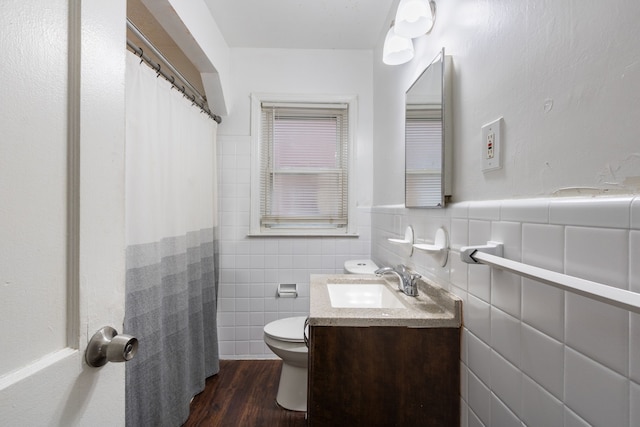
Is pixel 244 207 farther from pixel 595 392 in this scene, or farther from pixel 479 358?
pixel 595 392

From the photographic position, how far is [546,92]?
61 cm

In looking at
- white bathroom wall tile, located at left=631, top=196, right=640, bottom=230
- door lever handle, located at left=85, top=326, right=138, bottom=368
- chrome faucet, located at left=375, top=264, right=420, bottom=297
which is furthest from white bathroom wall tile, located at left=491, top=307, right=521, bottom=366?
door lever handle, located at left=85, top=326, right=138, bottom=368

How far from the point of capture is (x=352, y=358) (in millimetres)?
938

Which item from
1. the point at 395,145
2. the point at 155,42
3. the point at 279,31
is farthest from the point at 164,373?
the point at 279,31

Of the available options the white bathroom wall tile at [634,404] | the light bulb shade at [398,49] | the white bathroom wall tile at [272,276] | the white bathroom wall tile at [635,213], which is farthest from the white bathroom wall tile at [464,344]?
the white bathroom wall tile at [272,276]

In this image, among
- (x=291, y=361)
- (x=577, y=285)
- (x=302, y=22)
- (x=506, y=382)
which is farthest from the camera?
(x=302, y=22)

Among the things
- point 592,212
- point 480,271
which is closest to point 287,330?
point 480,271

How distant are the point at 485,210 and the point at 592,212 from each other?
31 centimetres

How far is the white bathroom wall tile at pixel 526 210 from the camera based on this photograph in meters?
0.60

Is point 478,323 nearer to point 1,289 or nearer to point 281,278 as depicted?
point 1,289

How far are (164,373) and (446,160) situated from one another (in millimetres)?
1549

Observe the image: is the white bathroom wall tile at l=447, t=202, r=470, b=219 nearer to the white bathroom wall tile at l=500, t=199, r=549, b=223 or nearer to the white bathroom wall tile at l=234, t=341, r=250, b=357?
the white bathroom wall tile at l=500, t=199, r=549, b=223

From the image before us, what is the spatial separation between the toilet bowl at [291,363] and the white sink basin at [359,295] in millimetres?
411

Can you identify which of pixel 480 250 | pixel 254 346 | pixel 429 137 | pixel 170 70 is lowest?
pixel 254 346
